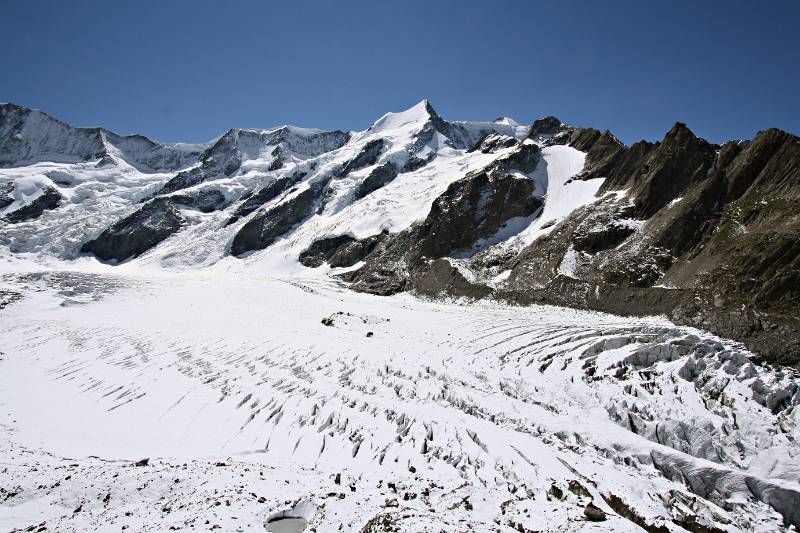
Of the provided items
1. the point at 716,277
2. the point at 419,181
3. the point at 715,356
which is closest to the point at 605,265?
the point at 716,277

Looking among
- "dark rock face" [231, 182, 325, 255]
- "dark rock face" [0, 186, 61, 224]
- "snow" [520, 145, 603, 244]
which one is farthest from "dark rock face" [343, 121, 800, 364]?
"dark rock face" [0, 186, 61, 224]

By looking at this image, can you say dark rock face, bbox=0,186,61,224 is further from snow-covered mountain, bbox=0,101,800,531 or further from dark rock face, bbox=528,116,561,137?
dark rock face, bbox=528,116,561,137

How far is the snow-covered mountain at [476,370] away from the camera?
1013 centimetres

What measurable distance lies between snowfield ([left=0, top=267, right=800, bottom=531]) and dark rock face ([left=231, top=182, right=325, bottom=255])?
76.1 m

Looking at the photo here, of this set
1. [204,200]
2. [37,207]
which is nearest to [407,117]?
[204,200]

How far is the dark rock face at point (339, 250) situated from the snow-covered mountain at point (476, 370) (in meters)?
4.02

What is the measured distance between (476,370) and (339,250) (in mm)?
62345

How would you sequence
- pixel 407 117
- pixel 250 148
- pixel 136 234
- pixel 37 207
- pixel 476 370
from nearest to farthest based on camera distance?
1. pixel 476 370
2. pixel 136 234
3. pixel 37 207
4. pixel 407 117
5. pixel 250 148

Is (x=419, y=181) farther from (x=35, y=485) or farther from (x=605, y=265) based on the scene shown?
(x=35, y=485)

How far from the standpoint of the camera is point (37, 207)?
13412 cm

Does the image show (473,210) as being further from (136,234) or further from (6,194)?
(6,194)

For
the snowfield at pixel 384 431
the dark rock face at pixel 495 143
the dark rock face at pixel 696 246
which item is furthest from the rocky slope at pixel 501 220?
the snowfield at pixel 384 431

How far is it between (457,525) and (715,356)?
18.3m

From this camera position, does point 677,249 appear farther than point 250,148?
No
